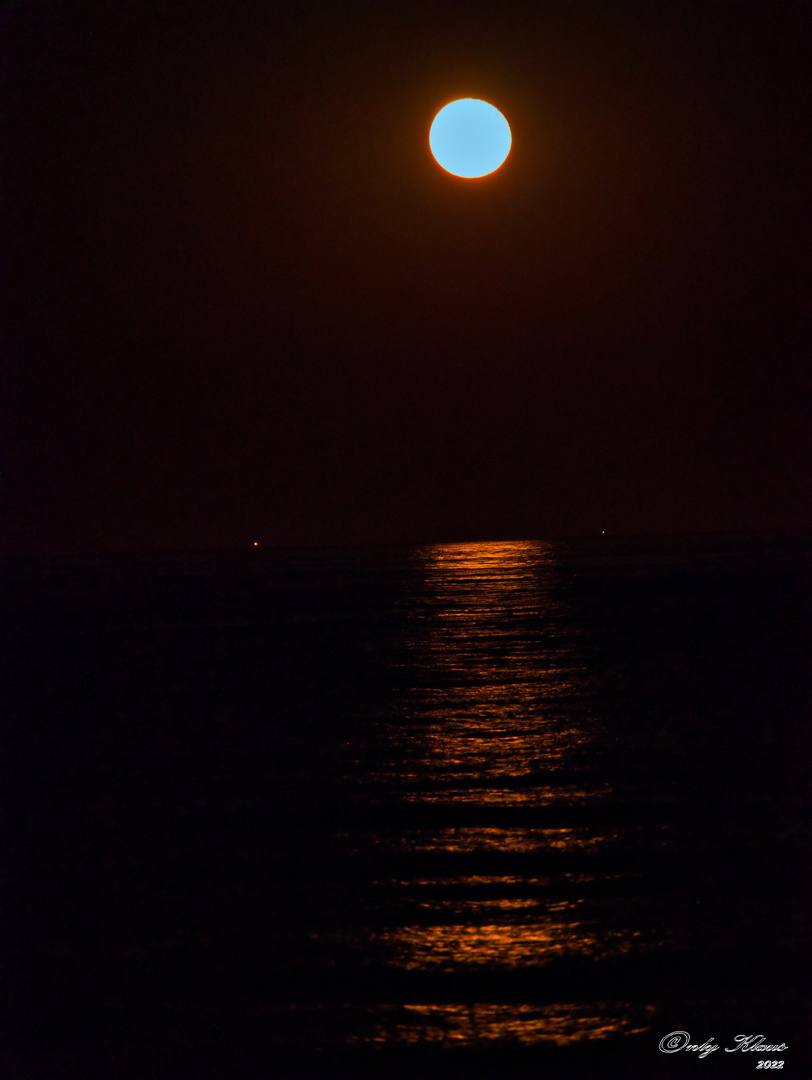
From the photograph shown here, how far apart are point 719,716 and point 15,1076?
199 inches

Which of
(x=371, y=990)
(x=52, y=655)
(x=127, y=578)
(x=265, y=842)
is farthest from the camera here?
(x=127, y=578)

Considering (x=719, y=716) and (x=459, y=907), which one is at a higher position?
(x=719, y=716)

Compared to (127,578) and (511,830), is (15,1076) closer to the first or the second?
(511,830)

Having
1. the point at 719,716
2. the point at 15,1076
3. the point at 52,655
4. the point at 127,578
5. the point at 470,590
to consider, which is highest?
the point at 127,578

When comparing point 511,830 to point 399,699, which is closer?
point 511,830

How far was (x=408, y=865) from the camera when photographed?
141 inches

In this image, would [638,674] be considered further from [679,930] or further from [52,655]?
[52,655]

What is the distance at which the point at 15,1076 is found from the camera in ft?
8.11

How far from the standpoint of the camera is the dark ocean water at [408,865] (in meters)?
2.52

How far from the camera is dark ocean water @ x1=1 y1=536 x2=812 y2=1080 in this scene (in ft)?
8.26

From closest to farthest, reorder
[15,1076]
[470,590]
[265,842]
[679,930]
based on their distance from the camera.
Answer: [15,1076] → [679,930] → [265,842] → [470,590]

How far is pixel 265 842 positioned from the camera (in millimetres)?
3936

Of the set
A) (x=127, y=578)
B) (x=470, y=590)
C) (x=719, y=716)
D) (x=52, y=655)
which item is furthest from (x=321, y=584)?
(x=719, y=716)

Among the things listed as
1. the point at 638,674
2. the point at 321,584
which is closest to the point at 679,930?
the point at 638,674
